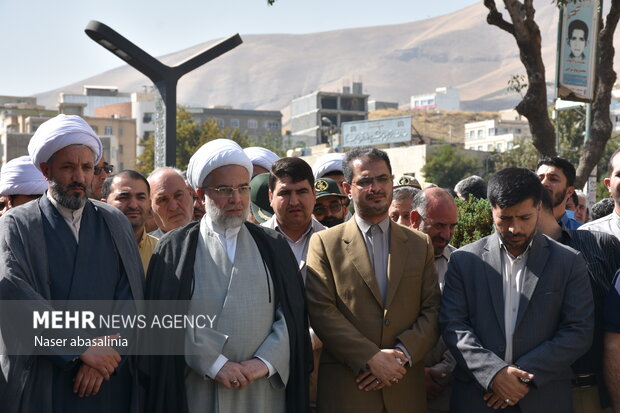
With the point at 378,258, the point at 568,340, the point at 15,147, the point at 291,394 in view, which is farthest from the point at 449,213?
the point at 15,147

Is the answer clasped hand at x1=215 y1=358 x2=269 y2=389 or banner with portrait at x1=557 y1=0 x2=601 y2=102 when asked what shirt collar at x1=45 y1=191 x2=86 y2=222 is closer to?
clasped hand at x1=215 y1=358 x2=269 y2=389

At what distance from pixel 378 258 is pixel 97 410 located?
1793mm

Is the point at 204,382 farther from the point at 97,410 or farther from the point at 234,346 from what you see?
the point at 97,410

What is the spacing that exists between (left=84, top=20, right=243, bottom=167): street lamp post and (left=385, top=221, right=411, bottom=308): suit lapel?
824 cm

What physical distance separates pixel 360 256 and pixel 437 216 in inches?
33.8

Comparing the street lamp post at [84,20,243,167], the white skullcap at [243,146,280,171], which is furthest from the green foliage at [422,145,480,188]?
the white skullcap at [243,146,280,171]

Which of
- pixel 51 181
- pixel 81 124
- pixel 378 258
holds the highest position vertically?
pixel 81 124

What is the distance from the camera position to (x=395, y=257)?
16.6 feet

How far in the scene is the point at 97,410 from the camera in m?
4.49

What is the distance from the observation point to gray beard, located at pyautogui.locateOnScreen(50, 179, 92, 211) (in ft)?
15.3

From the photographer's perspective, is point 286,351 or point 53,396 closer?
point 53,396

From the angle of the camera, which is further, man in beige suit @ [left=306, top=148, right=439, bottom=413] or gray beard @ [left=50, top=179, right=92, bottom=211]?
man in beige suit @ [left=306, top=148, right=439, bottom=413]

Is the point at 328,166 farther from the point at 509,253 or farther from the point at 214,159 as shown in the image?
the point at 509,253

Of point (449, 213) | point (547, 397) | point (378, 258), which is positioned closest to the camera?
point (547, 397)
